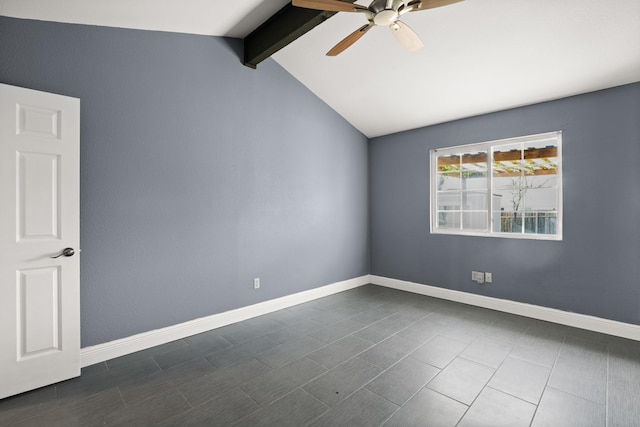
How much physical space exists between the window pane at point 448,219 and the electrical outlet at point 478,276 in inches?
28.0

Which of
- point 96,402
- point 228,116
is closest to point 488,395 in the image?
point 96,402

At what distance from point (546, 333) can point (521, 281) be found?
2.32 ft

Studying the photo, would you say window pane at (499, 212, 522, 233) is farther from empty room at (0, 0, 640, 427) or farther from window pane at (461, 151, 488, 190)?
window pane at (461, 151, 488, 190)

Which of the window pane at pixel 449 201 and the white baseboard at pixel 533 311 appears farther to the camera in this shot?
the window pane at pixel 449 201

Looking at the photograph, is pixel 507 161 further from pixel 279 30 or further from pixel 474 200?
pixel 279 30

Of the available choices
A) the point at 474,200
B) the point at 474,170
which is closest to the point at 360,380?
the point at 474,200

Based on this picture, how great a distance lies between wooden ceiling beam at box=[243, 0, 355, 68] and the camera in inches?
108

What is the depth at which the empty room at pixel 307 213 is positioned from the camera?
2102mm

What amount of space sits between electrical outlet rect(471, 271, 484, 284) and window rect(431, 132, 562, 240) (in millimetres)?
523

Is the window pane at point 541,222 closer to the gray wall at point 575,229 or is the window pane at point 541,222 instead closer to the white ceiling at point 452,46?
the gray wall at point 575,229

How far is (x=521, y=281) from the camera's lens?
12.2ft

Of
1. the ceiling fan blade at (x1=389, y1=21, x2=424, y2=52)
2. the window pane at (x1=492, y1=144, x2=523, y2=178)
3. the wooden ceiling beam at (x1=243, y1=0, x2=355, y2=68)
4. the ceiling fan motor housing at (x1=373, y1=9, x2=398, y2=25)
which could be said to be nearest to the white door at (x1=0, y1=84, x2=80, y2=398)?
the wooden ceiling beam at (x1=243, y1=0, x2=355, y2=68)

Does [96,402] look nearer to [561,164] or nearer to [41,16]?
[41,16]

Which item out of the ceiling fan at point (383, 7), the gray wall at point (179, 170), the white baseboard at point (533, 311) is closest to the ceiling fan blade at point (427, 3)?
the ceiling fan at point (383, 7)
